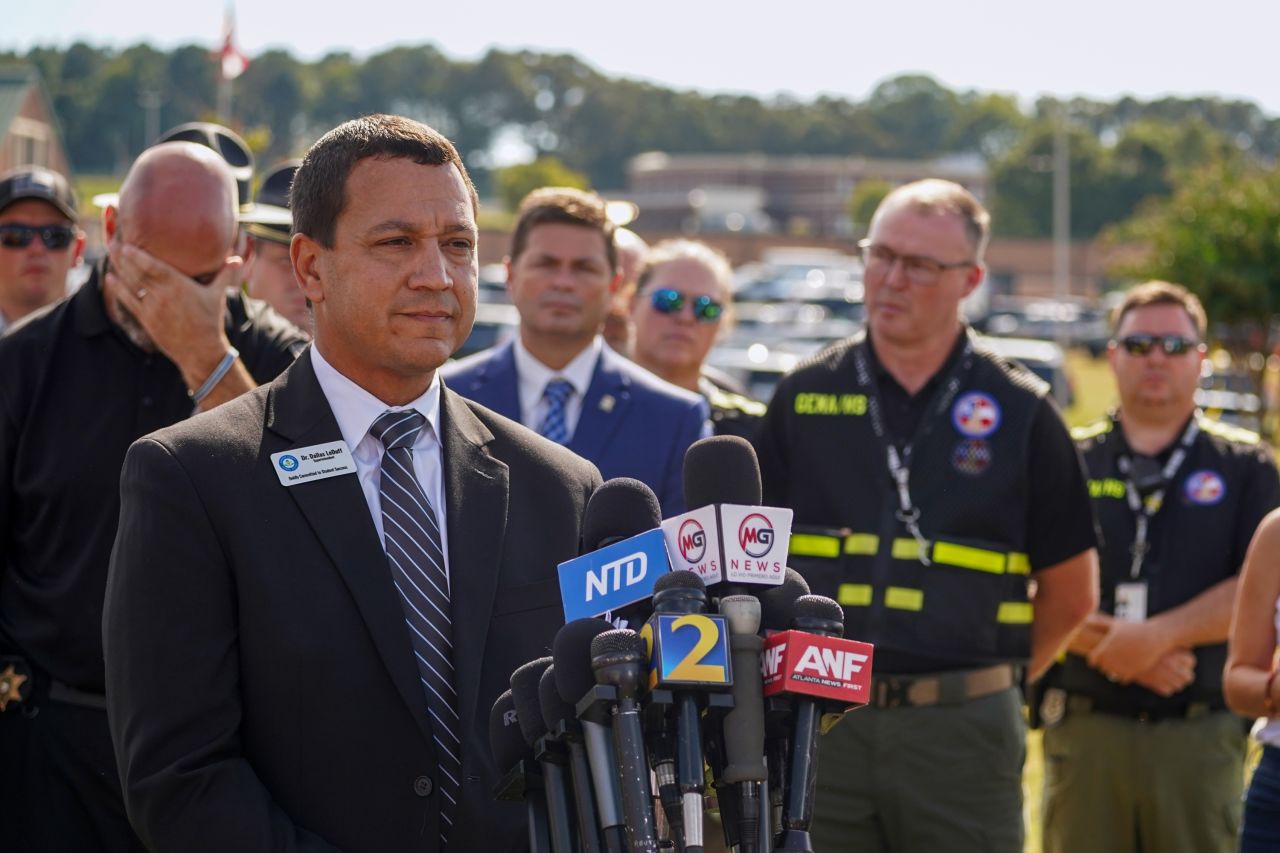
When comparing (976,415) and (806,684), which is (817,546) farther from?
(806,684)

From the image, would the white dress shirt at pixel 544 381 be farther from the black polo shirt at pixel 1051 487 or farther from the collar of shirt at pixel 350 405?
the collar of shirt at pixel 350 405

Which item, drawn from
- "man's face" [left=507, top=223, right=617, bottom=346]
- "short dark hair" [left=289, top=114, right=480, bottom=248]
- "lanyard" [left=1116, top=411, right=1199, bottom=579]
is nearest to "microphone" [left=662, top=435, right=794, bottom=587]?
"short dark hair" [left=289, top=114, right=480, bottom=248]

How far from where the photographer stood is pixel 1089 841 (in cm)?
626

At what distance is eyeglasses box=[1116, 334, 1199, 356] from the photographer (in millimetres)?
6531

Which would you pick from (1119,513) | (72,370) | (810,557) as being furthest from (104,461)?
(1119,513)

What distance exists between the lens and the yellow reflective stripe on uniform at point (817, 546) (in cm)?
530

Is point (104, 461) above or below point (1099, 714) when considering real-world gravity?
above

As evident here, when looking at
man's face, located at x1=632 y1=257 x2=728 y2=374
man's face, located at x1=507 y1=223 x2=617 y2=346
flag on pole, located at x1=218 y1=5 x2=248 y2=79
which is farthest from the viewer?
flag on pole, located at x1=218 y1=5 x2=248 y2=79

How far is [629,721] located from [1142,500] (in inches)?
178

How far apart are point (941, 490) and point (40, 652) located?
286cm

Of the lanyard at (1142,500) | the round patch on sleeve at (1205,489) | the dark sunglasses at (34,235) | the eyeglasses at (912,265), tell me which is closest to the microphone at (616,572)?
the eyeglasses at (912,265)

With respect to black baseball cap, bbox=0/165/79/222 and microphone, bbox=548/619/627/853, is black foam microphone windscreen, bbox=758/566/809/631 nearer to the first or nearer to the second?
microphone, bbox=548/619/627/853

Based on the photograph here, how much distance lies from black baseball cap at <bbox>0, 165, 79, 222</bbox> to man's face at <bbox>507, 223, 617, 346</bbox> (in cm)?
199

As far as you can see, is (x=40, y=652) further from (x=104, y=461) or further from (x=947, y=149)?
(x=947, y=149)
